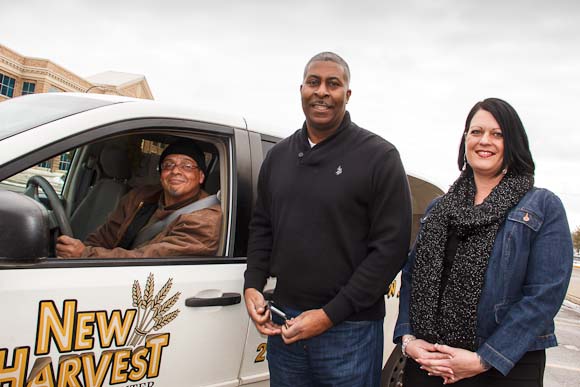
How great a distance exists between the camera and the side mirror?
1.34 meters

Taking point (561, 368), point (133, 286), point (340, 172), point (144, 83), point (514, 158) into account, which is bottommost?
point (561, 368)

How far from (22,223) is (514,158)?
1.65 metres

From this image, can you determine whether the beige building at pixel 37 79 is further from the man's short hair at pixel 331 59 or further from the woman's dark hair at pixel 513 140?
the woman's dark hair at pixel 513 140

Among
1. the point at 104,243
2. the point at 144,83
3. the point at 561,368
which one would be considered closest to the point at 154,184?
the point at 104,243

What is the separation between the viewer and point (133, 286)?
1.78 m

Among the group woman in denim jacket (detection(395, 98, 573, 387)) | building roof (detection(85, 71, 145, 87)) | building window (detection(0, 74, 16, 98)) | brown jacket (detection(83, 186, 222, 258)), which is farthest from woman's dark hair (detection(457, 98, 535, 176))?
building window (detection(0, 74, 16, 98))

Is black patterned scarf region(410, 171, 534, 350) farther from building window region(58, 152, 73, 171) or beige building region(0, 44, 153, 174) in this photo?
beige building region(0, 44, 153, 174)

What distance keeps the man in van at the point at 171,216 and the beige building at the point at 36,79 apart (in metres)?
34.3

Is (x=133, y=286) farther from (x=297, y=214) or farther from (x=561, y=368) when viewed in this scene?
(x=561, y=368)

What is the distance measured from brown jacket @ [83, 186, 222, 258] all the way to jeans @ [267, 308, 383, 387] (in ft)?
1.75

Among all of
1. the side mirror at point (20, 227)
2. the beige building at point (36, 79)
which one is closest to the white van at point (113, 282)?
the side mirror at point (20, 227)

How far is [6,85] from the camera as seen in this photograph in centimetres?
3584

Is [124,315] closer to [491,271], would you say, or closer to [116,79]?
[491,271]

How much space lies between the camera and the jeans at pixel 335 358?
72.2 inches
